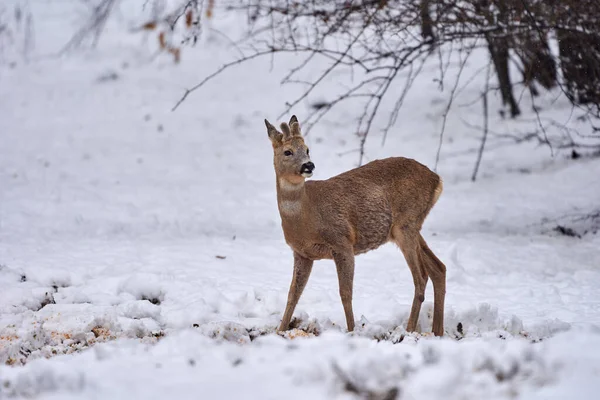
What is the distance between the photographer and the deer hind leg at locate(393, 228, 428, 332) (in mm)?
6355

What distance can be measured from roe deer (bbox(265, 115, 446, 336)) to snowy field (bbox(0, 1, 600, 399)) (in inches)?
13.9

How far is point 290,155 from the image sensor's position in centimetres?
581

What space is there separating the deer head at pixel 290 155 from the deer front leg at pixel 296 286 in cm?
72

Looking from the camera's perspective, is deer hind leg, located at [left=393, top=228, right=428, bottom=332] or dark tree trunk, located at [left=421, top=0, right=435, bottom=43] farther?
dark tree trunk, located at [left=421, top=0, right=435, bottom=43]

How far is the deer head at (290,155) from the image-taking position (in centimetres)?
575

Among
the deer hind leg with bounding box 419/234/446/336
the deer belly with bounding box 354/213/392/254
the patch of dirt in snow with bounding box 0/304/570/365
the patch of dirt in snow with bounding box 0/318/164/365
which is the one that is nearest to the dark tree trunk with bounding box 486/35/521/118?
the deer hind leg with bounding box 419/234/446/336

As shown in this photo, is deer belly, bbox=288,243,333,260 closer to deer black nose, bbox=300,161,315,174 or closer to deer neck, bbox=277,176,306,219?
deer neck, bbox=277,176,306,219

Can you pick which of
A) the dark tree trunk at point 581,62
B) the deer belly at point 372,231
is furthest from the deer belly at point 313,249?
the dark tree trunk at point 581,62

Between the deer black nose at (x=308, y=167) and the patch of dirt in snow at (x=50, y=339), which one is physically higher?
the deer black nose at (x=308, y=167)

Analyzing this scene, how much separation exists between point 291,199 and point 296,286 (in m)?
0.75

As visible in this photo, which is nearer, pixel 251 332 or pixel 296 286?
pixel 251 332

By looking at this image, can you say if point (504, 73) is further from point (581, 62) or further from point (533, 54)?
point (533, 54)

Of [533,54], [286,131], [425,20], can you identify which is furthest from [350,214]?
[533,54]

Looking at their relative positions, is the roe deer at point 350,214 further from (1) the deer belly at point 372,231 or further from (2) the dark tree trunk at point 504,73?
(2) the dark tree trunk at point 504,73
